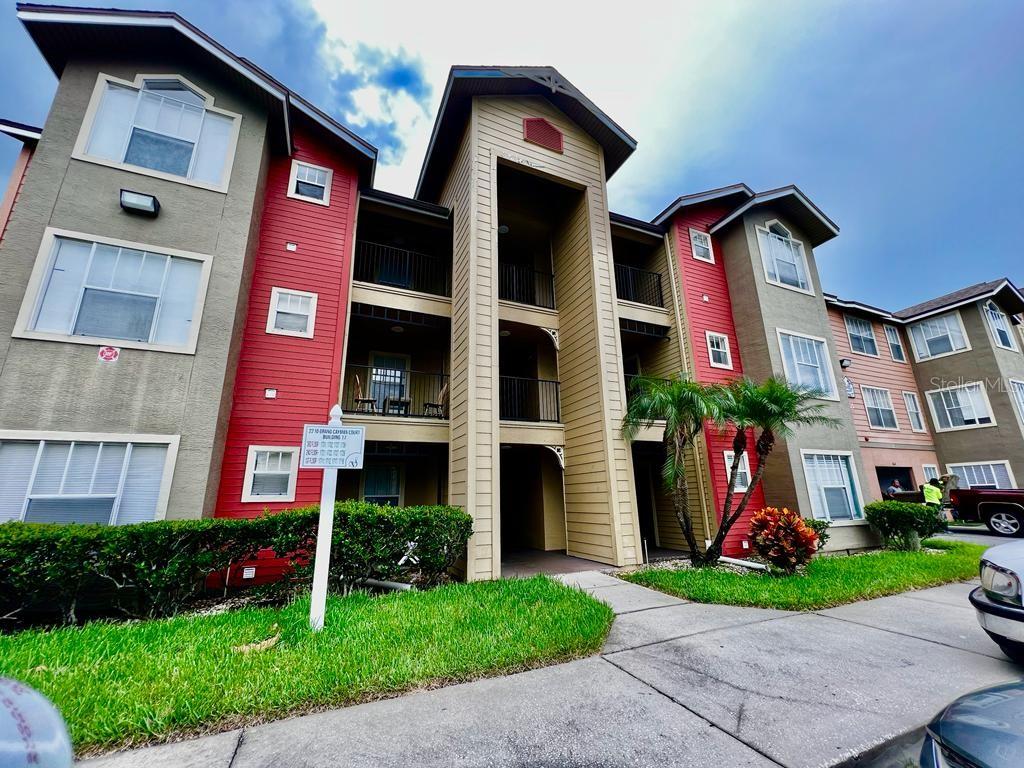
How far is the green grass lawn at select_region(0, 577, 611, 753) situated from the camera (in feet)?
9.76

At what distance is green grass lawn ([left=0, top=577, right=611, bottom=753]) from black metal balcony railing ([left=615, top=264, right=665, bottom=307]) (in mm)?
9974

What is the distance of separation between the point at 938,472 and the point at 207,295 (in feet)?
83.6

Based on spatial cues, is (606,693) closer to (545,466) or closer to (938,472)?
(545,466)

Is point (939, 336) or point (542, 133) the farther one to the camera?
point (939, 336)

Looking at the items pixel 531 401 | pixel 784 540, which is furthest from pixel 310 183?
pixel 784 540

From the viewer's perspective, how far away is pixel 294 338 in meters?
8.74

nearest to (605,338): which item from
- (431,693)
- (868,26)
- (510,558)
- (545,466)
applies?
(545,466)

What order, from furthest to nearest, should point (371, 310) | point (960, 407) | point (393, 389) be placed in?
1. point (960, 407)
2. point (393, 389)
3. point (371, 310)

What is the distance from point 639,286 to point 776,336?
14.3ft

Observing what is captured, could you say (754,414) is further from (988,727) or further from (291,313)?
(291,313)

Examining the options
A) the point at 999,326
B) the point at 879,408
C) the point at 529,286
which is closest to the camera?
the point at 529,286

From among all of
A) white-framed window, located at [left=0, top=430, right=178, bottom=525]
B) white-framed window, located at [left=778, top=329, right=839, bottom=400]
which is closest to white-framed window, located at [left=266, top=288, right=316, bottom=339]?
white-framed window, located at [left=0, top=430, right=178, bottom=525]

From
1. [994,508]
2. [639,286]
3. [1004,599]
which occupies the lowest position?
[1004,599]

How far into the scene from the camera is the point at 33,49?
25.5 feet
